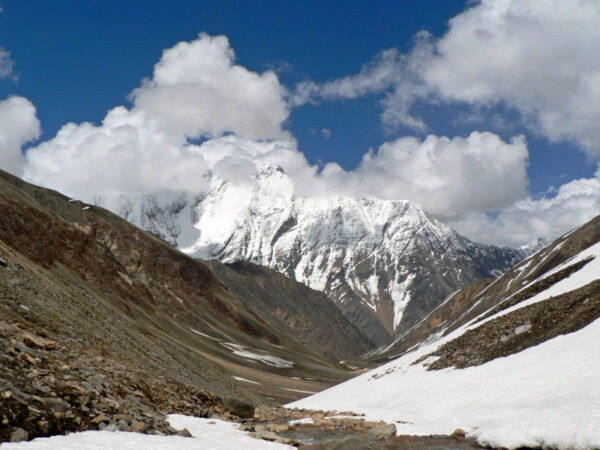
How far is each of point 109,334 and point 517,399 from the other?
103 feet

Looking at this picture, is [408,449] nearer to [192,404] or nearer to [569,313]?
[192,404]

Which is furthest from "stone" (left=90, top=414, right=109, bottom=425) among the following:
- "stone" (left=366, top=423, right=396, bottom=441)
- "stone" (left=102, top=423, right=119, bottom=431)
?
"stone" (left=366, top=423, right=396, bottom=441)

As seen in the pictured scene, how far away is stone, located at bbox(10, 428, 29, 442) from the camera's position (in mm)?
10266

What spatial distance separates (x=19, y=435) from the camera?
10.4 metres

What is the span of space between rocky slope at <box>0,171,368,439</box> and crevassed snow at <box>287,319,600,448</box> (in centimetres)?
1001

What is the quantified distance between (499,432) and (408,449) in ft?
9.10

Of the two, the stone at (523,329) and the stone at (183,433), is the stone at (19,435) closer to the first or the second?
the stone at (183,433)

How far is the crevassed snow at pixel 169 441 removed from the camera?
10.7 meters

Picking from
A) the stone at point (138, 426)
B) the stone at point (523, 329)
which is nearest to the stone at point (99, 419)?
the stone at point (138, 426)

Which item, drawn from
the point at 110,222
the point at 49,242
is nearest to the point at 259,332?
the point at 110,222

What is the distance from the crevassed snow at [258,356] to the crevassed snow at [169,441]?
307ft

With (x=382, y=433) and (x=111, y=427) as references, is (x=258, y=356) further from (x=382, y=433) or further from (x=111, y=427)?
(x=111, y=427)

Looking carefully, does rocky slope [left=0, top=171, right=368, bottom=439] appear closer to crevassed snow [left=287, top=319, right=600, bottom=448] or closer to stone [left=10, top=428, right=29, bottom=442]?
stone [left=10, top=428, right=29, bottom=442]

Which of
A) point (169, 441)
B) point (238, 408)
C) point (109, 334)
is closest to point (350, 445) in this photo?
point (169, 441)
